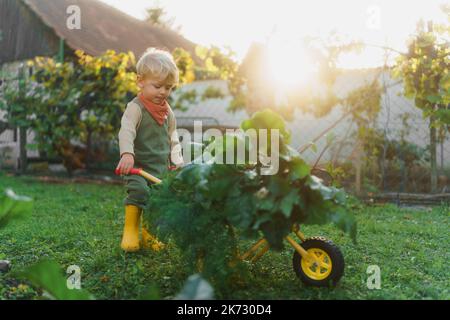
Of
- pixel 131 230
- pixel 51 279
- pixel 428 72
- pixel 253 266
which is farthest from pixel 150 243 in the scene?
pixel 428 72

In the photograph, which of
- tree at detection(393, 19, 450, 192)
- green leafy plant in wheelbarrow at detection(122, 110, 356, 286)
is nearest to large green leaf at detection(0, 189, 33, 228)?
green leafy plant in wheelbarrow at detection(122, 110, 356, 286)

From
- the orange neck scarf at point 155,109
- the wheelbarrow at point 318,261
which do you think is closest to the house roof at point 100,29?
the orange neck scarf at point 155,109

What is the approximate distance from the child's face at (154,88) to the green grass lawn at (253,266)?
0.88m

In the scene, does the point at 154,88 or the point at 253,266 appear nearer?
the point at 253,266

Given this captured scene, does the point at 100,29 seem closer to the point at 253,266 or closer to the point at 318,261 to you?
the point at 253,266

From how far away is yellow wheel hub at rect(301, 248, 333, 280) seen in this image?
2.11 meters

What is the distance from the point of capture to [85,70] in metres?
7.01

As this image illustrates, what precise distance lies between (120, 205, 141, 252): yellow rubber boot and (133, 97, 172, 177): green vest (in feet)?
0.89

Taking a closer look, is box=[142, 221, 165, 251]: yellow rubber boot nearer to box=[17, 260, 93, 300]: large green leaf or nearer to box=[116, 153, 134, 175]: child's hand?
box=[116, 153, 134, 175]: child's hand

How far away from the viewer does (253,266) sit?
95.7 inches

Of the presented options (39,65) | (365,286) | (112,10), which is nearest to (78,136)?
(39,65)

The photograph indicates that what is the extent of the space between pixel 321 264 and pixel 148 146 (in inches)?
52.7
